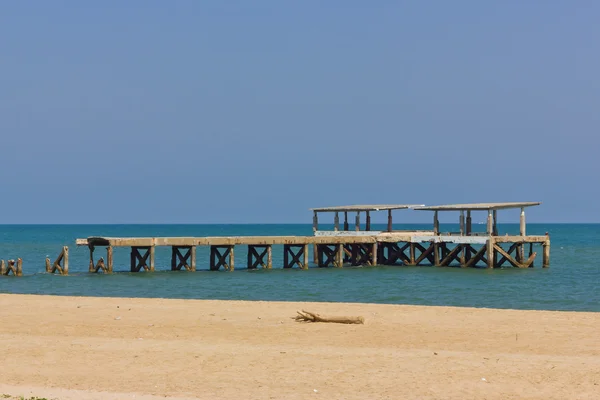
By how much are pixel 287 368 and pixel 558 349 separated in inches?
238

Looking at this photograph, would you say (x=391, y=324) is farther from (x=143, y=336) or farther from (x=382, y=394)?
(x=382, y=394)

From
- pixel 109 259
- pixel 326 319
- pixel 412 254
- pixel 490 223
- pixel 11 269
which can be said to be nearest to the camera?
pixel 326 319

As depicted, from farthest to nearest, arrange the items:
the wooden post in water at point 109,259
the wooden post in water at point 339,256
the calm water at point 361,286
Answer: the wooden post in water at point 339,256, the wooden post in water at point 109,259, the calm water at point 361,286

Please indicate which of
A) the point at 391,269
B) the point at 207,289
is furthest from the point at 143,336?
the point at 391,269

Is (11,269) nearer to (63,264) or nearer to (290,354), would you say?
(63,264)

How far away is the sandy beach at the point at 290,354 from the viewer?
1411 cm

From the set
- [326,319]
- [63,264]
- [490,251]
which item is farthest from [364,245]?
[326,319]

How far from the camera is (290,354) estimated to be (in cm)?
1725

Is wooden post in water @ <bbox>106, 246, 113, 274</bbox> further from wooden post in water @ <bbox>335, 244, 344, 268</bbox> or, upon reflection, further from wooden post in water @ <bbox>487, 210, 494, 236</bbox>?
wooden post in water @ <bbox>487, 210, 494, 236</bbox>

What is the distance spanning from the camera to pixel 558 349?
18391 millimetres

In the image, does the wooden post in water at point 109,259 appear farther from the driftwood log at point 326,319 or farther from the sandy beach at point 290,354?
the driftwood log at point 326,319

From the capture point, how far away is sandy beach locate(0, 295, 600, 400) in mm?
14109

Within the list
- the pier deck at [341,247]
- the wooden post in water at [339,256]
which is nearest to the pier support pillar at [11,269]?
the pier deck at [341,247]

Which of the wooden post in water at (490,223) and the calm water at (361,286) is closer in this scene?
the calm water at (361,286)
